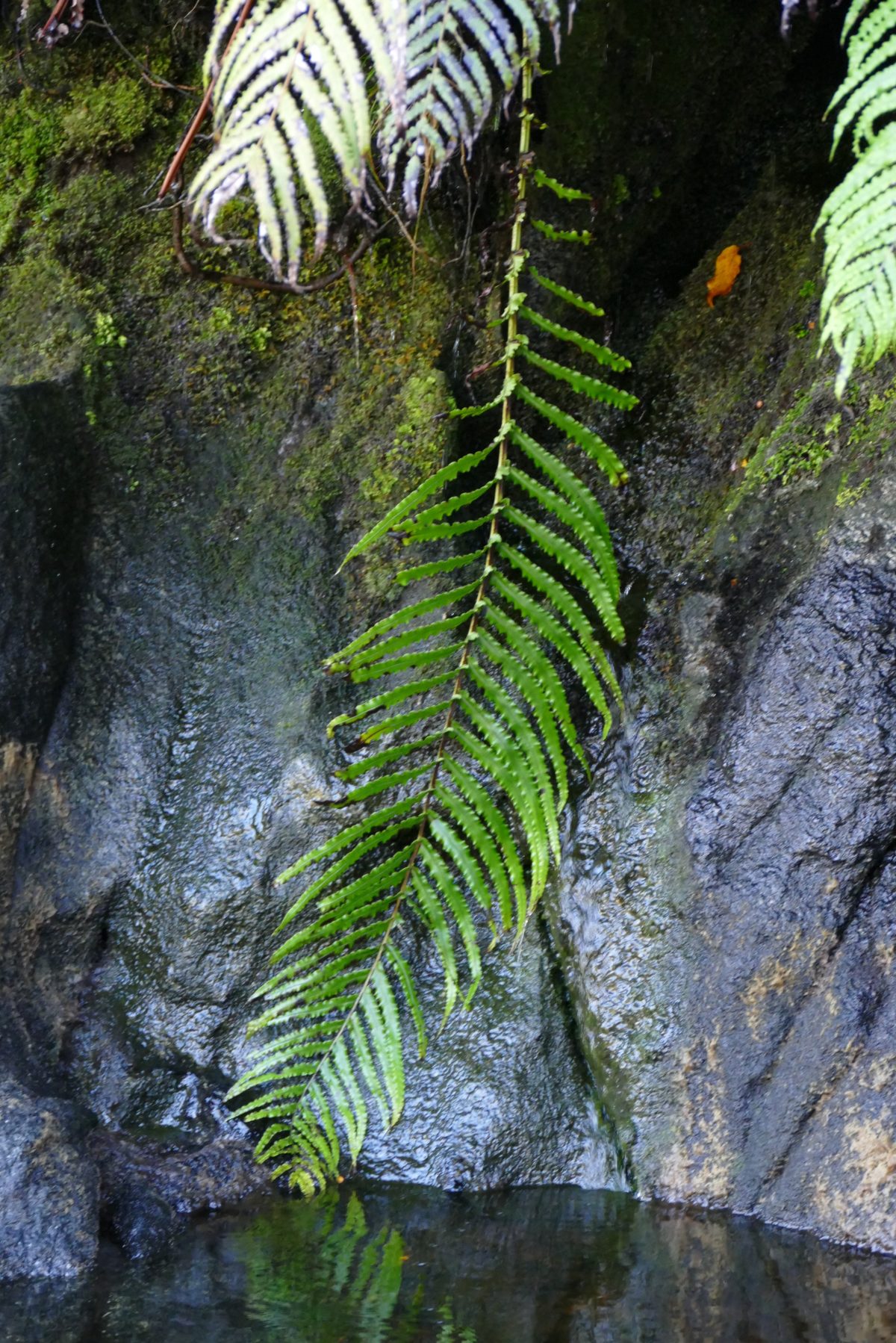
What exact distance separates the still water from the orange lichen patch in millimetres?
2247

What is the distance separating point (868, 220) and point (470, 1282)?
1.97m

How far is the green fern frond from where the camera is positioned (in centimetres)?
160

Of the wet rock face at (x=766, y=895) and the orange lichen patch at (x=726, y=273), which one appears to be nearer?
the wet rock face at (x=766, y=895)

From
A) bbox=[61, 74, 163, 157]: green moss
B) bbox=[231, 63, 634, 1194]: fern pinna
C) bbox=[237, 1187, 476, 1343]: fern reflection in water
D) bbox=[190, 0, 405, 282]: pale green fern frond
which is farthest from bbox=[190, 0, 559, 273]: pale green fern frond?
bbox=[237, 1187, 476, 1343]: fern reflection in water

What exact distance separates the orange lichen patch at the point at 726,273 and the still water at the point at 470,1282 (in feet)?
7.37

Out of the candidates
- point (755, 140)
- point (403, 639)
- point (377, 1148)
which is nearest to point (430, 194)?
point (755, 140)

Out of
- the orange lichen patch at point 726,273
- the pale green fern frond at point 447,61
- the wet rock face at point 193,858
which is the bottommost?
the wet rock face at point 193,858

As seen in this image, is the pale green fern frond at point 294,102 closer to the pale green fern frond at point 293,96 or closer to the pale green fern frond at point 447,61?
the pale green fern frond at point 293,96

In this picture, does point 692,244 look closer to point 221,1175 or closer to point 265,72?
point 265,72

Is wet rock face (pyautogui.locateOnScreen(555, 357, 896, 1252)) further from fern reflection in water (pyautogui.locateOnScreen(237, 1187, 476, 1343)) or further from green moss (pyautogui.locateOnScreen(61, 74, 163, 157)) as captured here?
green moss (pyautogui.locateOnScreen(61, 74, 163, 157))

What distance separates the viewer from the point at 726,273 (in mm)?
3025

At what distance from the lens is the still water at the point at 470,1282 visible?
6.64ft

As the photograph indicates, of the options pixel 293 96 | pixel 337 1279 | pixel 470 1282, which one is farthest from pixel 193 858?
pixel 293 96

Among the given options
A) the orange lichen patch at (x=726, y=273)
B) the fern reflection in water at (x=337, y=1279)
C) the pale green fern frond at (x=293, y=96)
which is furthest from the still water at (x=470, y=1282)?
the orange lichen patch at (x=726, y=273)
